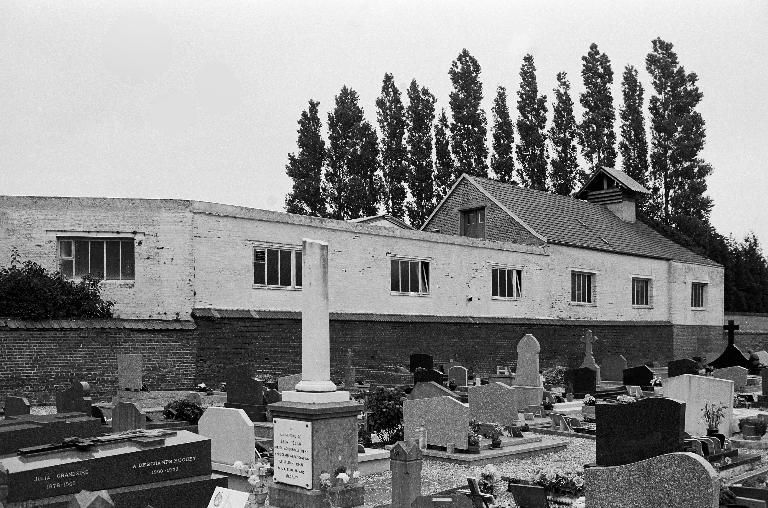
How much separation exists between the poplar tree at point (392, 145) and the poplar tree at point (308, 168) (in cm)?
376

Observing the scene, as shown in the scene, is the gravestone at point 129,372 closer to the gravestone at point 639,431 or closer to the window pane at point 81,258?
the window pane at point 81,258

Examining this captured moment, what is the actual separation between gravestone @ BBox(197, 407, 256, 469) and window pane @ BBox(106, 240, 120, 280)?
10.6 meters

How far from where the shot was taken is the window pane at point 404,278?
26.6m

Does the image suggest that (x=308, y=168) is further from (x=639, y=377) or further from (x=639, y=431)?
(x=639, y=431)

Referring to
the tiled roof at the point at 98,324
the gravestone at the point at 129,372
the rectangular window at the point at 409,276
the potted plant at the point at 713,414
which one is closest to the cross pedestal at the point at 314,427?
the potted plant at the point at 713,414

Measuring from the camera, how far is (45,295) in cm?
1914

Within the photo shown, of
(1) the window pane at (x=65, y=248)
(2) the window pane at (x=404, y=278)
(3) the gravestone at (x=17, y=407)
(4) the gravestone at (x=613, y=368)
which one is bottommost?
(4) the gravestone at (x=613, y=368)

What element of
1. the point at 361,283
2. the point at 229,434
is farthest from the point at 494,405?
the point at 361,283

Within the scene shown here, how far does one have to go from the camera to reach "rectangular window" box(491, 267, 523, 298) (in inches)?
1177

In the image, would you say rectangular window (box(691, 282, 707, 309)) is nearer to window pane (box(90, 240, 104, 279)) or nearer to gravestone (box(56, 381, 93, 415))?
window pane (box(90, 240, 104, 279))

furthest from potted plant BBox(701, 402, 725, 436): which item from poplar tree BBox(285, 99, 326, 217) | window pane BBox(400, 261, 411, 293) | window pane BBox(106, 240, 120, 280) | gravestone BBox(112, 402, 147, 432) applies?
poplar tree BBox(285, 99, 326, 217)

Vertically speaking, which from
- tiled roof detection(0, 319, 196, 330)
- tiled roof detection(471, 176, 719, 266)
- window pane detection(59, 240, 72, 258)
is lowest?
tiled roof detection(0, 319, 196, 330)

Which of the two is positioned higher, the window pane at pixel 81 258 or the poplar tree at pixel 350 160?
the poplar tree at pixel 350 160

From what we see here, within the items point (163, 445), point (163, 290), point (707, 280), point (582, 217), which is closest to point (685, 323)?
point (707, 280)
